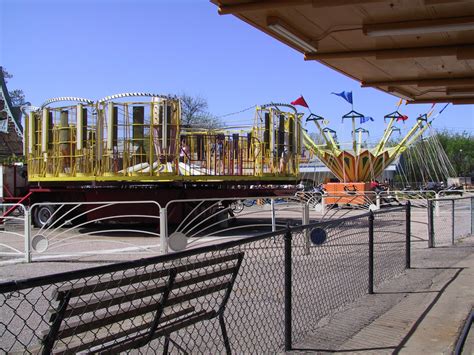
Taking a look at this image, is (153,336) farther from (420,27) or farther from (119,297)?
(420,27)

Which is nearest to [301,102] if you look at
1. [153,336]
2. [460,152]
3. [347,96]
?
[347,96]

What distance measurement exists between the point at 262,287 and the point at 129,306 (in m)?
3.84

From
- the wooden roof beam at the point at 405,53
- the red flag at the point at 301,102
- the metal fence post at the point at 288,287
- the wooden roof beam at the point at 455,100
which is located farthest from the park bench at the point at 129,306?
the red flag at the point at 301,102

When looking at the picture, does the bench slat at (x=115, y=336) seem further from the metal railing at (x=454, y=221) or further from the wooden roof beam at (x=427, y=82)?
the metal railing at (x=454, y=221)

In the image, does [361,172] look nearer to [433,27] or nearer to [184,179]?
[184,179]

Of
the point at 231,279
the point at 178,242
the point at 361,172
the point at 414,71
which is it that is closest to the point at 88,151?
the point at 178,242

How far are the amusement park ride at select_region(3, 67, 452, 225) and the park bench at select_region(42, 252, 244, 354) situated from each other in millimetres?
10702

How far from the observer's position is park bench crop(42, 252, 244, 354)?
3.11m

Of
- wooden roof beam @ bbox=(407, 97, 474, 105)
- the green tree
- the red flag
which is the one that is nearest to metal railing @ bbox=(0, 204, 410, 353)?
wooden roof beam @ bbox=(407, 97, 474, 105)

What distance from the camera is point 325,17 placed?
534 centimetres

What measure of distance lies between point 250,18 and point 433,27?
5.72ft

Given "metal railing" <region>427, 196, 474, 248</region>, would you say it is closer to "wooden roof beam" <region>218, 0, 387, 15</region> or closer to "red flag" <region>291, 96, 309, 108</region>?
"wooden roof beam" <region>218, 0, 387, 15</region>

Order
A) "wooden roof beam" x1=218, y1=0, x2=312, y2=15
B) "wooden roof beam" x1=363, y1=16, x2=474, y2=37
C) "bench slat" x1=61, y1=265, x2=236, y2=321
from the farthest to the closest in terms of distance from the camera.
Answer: "wooden roof beam" x1=363, y1=16, x2=474, y2=37, "wooden roof beam" x1=218, y1=0, x2=312, y2=15, "bench slat" x1=61, y1=265, x2=236, y2=321

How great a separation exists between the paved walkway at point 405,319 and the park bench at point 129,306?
151cm
